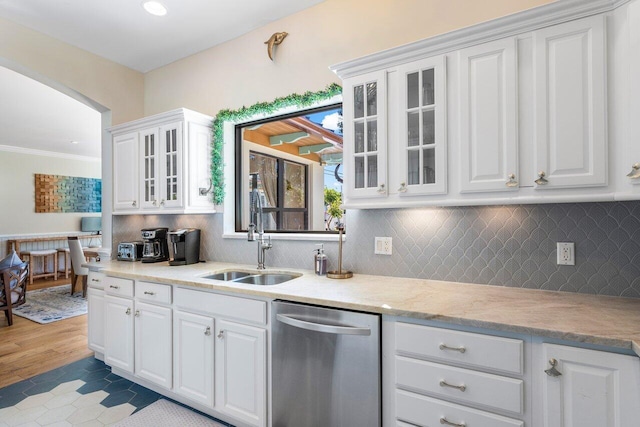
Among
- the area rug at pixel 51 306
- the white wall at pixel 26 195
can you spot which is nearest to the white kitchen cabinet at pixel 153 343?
the area rug at pixel 51 306

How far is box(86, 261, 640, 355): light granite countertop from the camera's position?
1.27m

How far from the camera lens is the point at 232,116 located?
3002 mm

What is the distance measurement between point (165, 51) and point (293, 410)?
10.9ft

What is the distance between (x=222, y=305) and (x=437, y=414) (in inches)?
52.2

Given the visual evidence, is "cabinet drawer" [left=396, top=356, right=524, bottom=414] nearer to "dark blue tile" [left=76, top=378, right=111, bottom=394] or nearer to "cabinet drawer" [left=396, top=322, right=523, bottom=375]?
"cabinet drawer" [left=396, top=322, right=523, bottom=375]

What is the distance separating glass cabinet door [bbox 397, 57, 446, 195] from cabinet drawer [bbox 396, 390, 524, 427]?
103cm

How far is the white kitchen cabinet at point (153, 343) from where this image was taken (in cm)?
237

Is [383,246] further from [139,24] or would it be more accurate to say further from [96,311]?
[139,24]

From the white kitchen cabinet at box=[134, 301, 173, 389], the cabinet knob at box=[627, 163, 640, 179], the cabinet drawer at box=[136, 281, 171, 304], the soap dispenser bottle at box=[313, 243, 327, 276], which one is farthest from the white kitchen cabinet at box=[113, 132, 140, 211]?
the cabinet knob at box=[627, 163, 640, 179]

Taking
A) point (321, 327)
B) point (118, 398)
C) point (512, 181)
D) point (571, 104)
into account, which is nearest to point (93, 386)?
point (118, 398)

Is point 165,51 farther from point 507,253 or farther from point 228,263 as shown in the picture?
point 507,253

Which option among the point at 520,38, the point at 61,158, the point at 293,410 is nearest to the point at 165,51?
the point at 520,38

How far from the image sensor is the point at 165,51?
3.28 metres

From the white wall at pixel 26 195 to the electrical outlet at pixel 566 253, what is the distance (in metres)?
9.12
